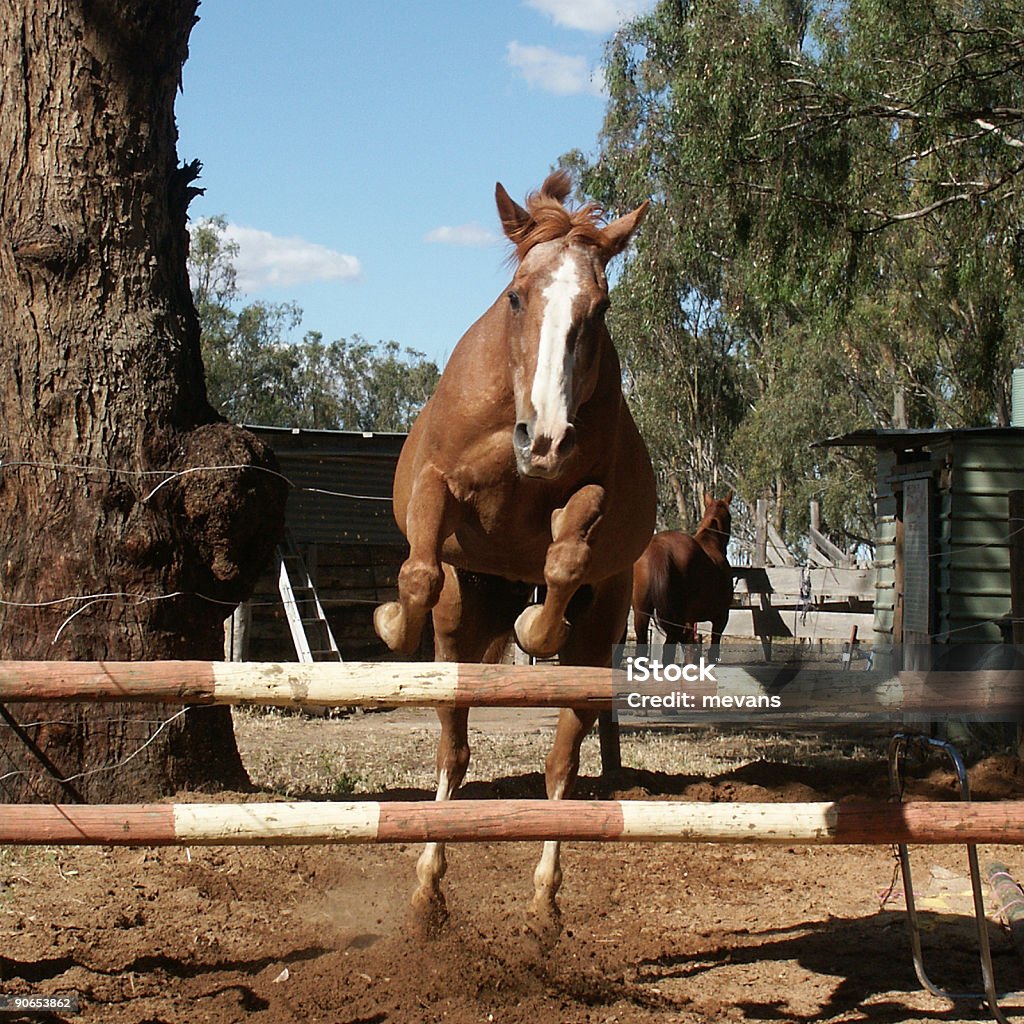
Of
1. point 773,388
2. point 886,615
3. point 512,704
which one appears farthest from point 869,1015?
point 773,388

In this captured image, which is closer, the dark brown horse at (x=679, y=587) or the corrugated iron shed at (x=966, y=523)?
the corrugated iron shed at (x=966, y=523)

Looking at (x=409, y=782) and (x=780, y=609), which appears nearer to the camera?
(x=409, y=782)

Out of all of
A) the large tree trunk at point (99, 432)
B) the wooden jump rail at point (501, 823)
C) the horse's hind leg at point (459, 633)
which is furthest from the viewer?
the large tree trunk at point (99, 432)

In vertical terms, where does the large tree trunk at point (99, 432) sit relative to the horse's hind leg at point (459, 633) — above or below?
above

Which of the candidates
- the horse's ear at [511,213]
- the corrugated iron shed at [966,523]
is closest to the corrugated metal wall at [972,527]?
the corrugated iron shed at [966,523]

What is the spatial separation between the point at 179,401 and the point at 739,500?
39.3 meters

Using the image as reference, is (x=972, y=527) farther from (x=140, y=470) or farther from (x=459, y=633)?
(x=140, y=470)

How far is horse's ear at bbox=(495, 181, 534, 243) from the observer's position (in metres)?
4.93

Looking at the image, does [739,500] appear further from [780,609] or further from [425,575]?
[425,575]

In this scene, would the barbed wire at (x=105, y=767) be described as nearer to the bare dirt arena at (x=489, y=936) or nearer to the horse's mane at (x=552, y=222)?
the bare dirt arena at (x=489, y=936)

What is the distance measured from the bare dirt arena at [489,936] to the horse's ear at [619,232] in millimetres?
2975

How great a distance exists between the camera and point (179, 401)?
21.8ft

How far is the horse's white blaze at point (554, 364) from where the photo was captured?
4031 mm

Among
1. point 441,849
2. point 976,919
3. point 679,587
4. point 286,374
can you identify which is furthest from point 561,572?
point 286,374
